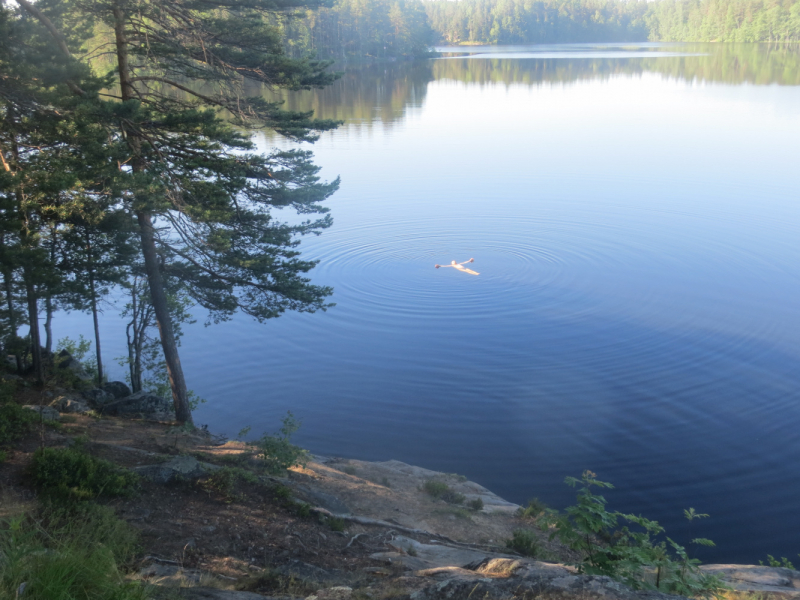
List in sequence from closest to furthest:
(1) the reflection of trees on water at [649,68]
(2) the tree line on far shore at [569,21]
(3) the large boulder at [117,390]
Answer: (3) the large boulder at [117,390] → (1) the reflection of trees on water at [649,68] → (2) the tree line on far shore at [569,21]

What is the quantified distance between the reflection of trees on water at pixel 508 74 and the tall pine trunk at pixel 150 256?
152ft

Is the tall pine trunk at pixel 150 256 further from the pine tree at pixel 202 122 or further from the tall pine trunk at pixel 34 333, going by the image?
the tall pine trunk at pixel 34 333

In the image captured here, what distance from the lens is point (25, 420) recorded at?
10.1 m

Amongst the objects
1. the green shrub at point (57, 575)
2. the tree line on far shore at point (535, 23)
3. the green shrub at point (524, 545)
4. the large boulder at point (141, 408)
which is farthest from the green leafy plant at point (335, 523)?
the tree line on far shore at point (535, 23)

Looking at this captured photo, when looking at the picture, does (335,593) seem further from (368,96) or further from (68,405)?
(368,96)

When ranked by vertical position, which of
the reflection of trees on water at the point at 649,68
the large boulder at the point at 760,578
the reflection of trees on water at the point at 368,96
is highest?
the reflection of trees on water at the point at 649,68

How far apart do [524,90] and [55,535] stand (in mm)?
85247

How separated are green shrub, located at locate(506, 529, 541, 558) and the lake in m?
4.31

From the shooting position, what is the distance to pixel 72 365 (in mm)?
18516

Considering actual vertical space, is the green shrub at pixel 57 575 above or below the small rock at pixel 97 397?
above

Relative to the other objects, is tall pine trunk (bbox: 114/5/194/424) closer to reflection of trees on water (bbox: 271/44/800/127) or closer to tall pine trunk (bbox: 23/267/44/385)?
tall pine trunk (bbox: 23/267/44/385)

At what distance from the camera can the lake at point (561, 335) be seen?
619 inches

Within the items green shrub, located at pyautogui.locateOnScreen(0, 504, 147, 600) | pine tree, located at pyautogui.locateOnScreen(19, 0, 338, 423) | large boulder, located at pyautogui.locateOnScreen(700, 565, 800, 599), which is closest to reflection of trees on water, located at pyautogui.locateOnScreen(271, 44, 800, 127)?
pine tree, located at pyautogui.locateOnScreen(19, 0, 338, 423)

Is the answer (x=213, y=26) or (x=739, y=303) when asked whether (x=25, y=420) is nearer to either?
(x=213, y=26)
